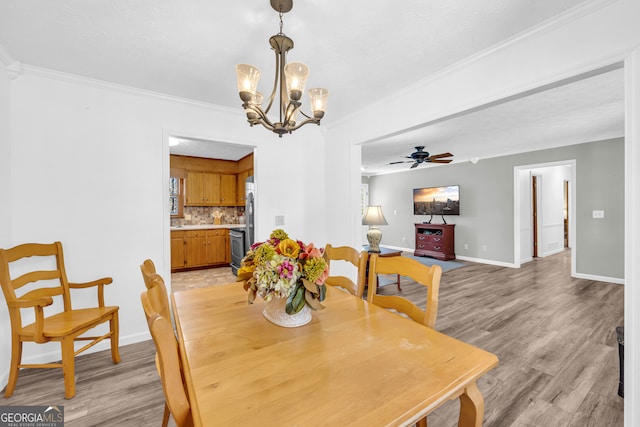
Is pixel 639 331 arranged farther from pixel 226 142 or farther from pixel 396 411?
pixel 226 142

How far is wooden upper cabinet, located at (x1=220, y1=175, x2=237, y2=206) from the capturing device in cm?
624

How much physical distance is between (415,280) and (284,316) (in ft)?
2.54

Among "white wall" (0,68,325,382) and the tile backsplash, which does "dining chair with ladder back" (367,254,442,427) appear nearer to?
"white wall" (0,68,325,382)

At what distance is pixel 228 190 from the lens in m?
6.32

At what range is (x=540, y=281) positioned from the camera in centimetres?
465

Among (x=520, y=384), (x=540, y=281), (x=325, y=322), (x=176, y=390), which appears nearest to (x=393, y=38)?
(x=325, y=322)

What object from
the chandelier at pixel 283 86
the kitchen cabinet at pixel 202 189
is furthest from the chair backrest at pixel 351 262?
the kitchen cabinet at pixel 202 189

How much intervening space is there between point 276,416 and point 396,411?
1.02 ft

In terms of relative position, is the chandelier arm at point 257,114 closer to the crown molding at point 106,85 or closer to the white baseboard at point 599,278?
the crown molding at point 106,85

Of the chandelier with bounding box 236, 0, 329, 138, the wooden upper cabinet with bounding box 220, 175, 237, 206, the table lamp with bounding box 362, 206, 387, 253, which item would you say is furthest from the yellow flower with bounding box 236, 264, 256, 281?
the wooden upper cabinet with bounding box 220, 175, 237, 206

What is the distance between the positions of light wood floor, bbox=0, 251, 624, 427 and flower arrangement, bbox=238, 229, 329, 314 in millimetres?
1241

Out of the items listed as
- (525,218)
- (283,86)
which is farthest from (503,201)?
(283,86)

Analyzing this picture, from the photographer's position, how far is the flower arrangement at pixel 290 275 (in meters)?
1.14

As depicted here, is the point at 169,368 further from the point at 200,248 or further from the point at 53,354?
the point at 200,248
